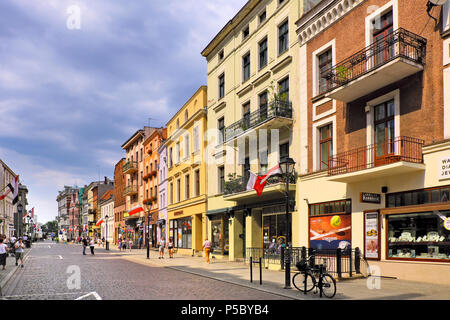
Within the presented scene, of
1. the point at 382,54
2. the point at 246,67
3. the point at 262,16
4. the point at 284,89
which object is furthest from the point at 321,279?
the point at 262,16

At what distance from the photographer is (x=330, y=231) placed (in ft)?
62.8

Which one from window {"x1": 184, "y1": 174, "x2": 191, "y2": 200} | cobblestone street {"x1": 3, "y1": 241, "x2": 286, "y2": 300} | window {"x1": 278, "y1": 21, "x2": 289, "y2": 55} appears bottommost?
cobblestone street {"x1": 3, "y1": 241, "x2": 286, "y2": 300}

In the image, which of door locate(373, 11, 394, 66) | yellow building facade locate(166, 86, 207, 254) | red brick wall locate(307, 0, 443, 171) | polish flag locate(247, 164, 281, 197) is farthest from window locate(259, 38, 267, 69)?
door locate(373, 11, 394, 66)

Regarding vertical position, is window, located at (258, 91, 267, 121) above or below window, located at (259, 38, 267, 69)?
below

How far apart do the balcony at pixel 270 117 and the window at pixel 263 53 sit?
129 inches

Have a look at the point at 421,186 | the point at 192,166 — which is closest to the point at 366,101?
the point at 421,186

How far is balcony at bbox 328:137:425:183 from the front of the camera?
1479 cm

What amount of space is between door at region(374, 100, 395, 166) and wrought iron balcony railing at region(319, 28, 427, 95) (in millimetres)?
1653

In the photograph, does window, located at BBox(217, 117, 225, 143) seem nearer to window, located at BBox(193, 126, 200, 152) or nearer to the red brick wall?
window, located at BBox(193, 126, 200, 152)

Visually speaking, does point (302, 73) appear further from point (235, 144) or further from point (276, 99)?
point (235, 144)

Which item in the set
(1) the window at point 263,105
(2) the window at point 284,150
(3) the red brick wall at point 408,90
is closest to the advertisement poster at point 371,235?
(3) the red brick wall at point 408,90

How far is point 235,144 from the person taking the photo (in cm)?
2773

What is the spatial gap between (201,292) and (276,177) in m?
10.2

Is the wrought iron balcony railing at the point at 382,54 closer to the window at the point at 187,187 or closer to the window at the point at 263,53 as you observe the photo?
the window at the point at 263,53
